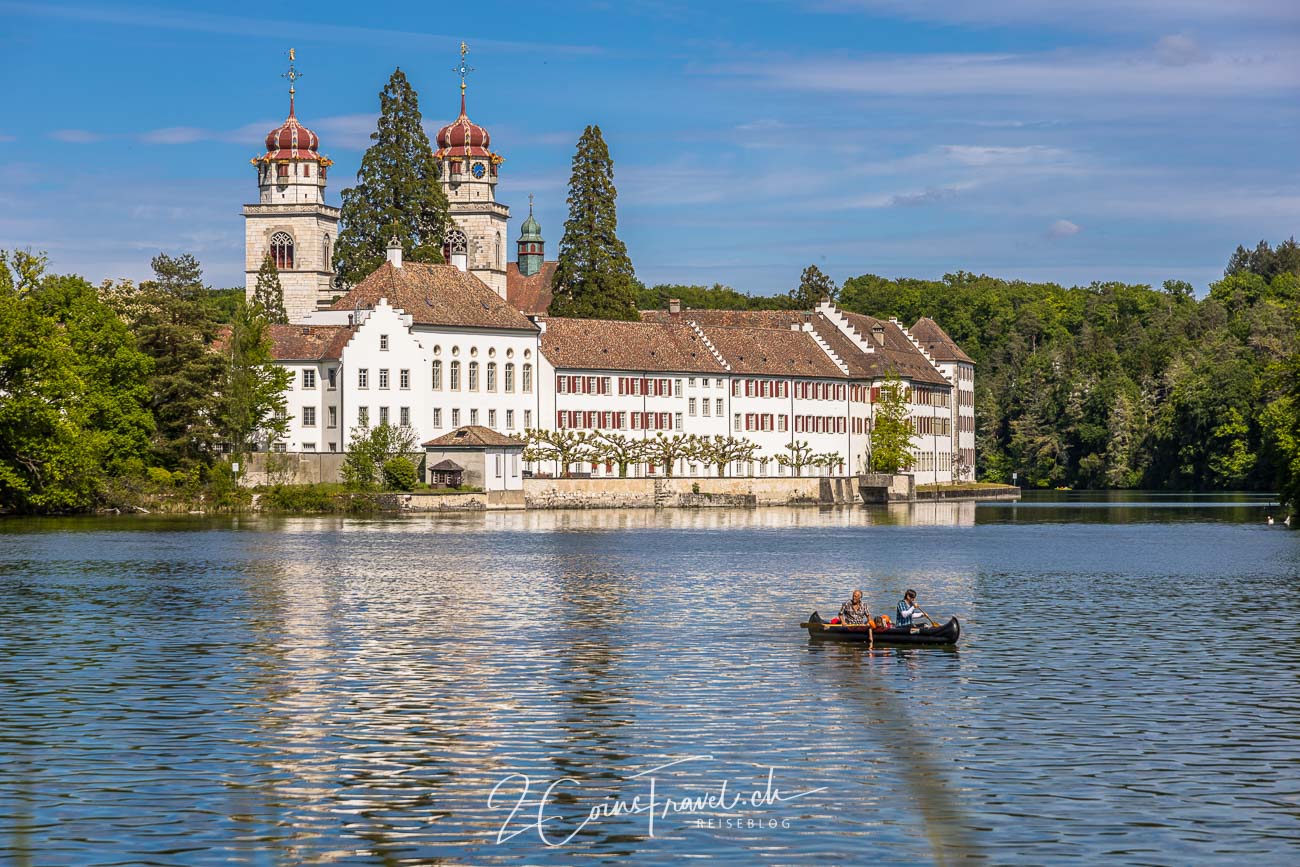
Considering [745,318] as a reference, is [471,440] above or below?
below

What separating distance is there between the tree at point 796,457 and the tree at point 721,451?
3.75 meters

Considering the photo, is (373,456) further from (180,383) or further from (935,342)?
(935,342)

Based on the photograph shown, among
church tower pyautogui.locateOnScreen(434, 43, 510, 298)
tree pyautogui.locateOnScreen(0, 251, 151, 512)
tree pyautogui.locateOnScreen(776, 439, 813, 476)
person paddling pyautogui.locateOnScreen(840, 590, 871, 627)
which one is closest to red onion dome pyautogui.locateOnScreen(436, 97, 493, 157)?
church tower pyautogui.locateOnScreen(434, 43, 510, 298)

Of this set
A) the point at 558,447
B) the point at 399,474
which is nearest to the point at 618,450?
the point at 558,447

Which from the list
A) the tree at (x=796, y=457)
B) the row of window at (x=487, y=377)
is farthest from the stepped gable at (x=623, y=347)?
the tree at (x=796, y=457)

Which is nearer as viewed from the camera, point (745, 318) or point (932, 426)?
point (745, 318)

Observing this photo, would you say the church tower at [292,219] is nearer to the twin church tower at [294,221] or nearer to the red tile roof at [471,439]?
→ the twin church tower at [294,221]

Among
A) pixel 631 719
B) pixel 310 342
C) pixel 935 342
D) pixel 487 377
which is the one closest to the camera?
pixel 631 719

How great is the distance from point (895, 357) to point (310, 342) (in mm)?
58516

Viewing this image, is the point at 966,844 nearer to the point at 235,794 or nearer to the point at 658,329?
the point at 235,794

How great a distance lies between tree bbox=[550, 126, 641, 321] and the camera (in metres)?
141

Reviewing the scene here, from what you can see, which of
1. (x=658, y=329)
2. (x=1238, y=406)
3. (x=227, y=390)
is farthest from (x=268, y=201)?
(x=1238, y=406)

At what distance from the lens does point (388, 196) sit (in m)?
143

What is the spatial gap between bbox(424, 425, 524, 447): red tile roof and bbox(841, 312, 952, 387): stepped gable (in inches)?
1809
